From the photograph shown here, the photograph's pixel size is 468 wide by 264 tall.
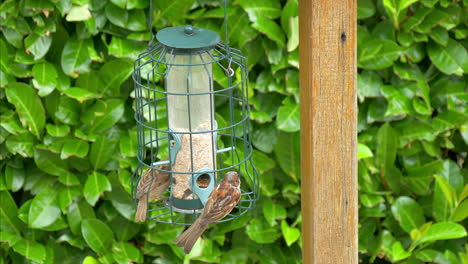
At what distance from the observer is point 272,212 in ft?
8.26

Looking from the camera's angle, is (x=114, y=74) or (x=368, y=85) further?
(x=368, y=85)

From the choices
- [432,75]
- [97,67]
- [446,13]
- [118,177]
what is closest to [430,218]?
[432,75]

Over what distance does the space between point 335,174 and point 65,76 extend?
123cm

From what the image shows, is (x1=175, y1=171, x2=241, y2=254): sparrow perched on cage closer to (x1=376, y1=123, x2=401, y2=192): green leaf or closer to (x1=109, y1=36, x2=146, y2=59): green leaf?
(x1=109, y1=36, x2=146, y2=59): green leaf

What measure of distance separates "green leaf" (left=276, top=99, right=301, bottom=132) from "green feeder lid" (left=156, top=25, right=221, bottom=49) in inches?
33.2

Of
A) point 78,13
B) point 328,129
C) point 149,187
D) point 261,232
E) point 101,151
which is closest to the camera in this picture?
point 328,129

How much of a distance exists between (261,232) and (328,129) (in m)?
1.10

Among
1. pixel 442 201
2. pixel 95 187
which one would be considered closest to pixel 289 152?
pixel 442 201

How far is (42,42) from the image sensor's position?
2.38 metres

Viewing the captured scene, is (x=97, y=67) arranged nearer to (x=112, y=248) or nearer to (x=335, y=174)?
(x=112, y=248)

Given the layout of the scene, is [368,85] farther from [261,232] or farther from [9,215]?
[9,215]

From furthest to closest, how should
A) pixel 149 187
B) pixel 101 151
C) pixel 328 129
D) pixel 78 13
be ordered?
pixel 101 151, pixel 78 13, pixel 149 187, pixel 328 129

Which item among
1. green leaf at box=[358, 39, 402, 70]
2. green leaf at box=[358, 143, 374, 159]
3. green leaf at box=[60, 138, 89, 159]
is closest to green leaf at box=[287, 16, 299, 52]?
green leaf at box=[358, 39, 402, 70]

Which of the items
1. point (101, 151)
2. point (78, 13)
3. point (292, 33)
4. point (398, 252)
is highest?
point (78, 13)
